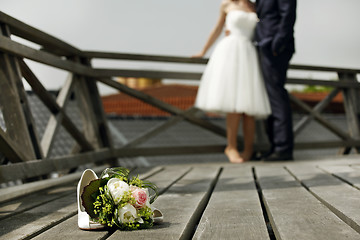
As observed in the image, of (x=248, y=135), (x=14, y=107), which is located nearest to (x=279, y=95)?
(x=248, y=135)

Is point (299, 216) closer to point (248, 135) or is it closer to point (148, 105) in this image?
point (248, 135)

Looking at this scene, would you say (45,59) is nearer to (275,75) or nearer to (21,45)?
(21,45)

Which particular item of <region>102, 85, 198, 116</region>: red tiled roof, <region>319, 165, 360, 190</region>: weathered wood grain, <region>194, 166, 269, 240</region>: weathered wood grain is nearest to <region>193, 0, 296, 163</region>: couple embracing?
<region>319, 165, 360, 190</region>: weathered wood grain

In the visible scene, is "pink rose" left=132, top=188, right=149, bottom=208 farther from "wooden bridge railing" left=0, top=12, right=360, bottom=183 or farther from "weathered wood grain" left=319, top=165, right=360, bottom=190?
"weathered wood grain" left=319, top=165, right=360, bottom=190

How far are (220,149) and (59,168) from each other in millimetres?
1796

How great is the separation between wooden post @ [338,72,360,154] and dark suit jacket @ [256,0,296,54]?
5.26 ft

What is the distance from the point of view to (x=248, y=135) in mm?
3873

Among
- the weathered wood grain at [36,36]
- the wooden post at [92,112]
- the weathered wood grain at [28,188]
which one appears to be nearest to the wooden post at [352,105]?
the wooden post at [92,112]

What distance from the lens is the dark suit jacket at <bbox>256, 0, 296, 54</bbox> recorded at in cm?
343

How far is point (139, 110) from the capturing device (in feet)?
23.1

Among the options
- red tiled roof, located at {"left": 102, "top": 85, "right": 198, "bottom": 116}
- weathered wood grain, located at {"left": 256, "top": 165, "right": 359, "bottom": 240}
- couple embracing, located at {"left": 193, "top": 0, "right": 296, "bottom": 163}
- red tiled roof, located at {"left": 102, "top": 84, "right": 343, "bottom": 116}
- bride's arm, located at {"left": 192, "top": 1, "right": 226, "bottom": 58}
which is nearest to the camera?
weathered wood grain, located at {"left": 256, "top": 165, "right": 359, "bottom": 240}

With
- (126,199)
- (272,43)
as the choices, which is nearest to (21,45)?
(126,199)

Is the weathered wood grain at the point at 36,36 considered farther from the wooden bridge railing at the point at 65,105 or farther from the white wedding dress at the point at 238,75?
the white wedding dress at the point at 238,75

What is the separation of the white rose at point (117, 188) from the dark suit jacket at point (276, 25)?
2388 millimetres
